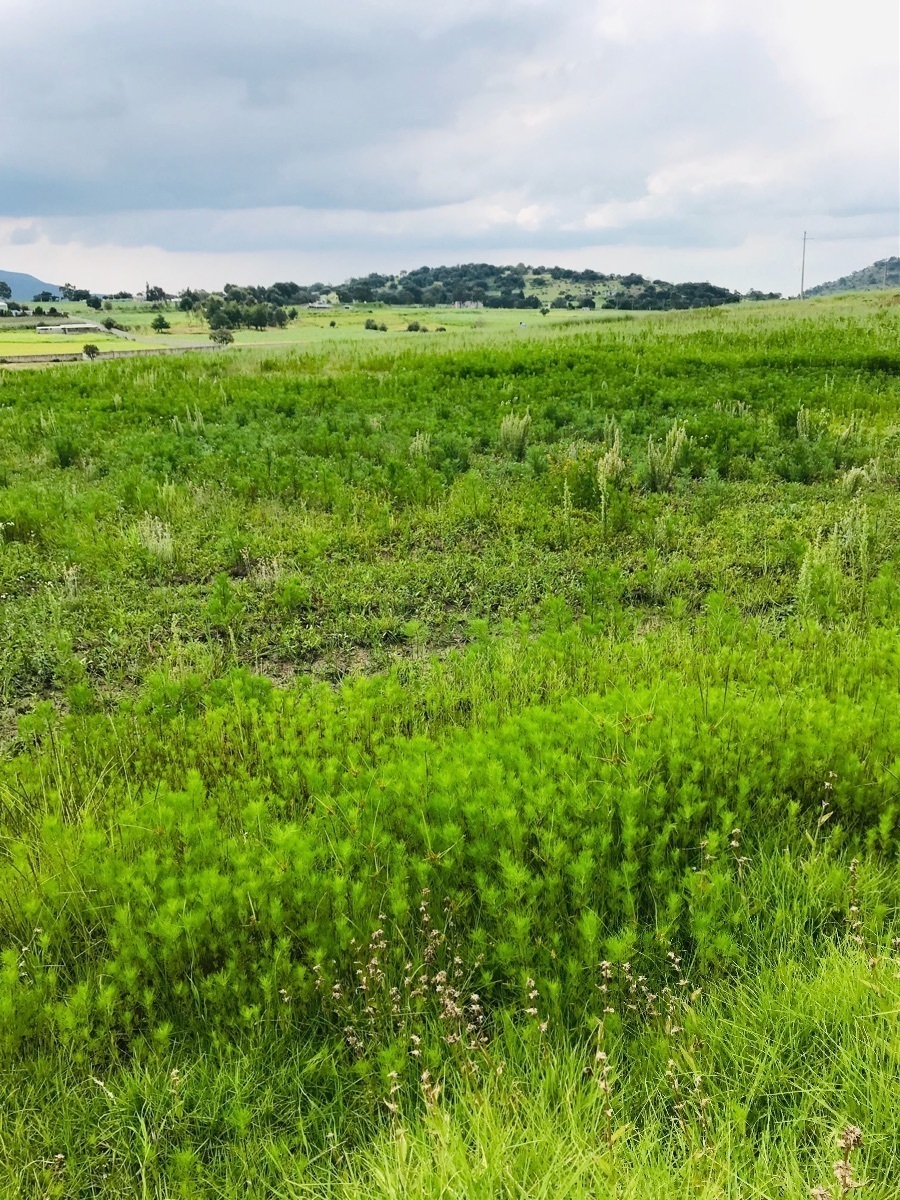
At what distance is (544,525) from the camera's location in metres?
7.91

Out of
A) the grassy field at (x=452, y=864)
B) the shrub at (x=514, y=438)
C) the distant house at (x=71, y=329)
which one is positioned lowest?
the grassy field at (x=452, y=864)

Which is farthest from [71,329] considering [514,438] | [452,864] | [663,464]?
[452,864]

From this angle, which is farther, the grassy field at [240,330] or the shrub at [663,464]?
the grassy field at [240,330]

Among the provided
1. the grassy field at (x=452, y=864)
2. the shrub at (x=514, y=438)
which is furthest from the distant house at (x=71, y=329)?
the grassy field at (x=452, y=864)

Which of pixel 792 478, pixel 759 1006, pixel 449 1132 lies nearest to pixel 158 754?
pixel 449 1132

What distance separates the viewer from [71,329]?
73.0 metres

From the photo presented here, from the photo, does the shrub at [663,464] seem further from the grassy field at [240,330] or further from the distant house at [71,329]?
the distant house at [71,329]

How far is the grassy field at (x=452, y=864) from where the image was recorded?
2086mm

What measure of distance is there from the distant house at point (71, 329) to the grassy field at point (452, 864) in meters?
74.0

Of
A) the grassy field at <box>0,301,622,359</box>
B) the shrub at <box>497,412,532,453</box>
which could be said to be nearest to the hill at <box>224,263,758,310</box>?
the grassy field at <box>0,301,622,359</box>

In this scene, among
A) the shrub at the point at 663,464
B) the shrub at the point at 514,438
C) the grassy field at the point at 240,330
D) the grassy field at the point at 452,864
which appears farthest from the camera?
the grassy field at the point at 240,330

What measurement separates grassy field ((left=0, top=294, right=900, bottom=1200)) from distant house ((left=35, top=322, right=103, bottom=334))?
74007 mm

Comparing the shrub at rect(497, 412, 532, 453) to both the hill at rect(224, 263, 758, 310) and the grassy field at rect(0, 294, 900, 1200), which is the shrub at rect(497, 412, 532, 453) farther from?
the hill at rect(224, 263, 758, 310)

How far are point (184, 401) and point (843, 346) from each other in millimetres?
14914
